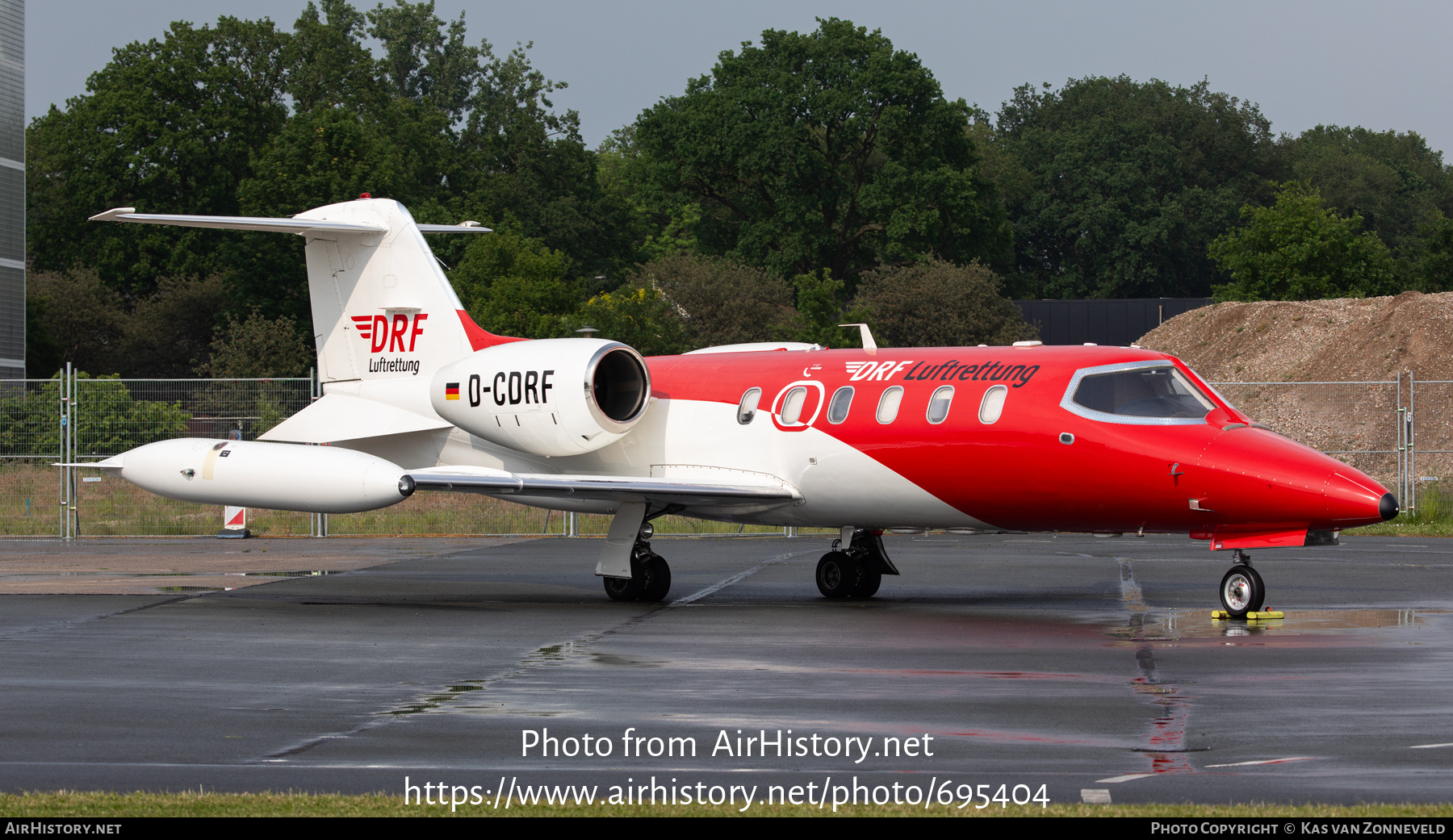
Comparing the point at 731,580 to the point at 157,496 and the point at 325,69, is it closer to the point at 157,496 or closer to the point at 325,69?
the point at 157,496

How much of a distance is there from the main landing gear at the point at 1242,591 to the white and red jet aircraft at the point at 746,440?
21 millimetres

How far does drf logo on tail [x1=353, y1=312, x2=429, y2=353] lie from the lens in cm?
2038

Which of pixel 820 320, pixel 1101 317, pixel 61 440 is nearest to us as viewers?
pixel 61 440

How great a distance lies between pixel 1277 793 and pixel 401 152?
3140 inches

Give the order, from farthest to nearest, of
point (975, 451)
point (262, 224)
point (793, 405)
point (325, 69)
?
point (325, 69) → point (262, 224) → point (793, 405) → point (975, 451)

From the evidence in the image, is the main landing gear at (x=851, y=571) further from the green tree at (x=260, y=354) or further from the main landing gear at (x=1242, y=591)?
the green tree at (x=260, y=354)

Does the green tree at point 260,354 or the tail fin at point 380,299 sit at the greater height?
the green tree at point 260,354

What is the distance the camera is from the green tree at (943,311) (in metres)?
61.8

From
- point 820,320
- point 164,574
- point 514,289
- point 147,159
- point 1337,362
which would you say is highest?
point 147,159

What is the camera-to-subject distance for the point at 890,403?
16.9 m

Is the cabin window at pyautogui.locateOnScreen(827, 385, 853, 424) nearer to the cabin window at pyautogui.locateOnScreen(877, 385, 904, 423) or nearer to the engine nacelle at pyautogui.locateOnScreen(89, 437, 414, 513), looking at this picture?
the cabin window at pyautogui.locateOnScreen(877, 385, 904, 423)

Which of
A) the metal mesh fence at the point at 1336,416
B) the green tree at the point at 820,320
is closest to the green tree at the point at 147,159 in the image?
the green tree at the point at 820,320

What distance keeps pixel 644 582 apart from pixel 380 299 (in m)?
5.82

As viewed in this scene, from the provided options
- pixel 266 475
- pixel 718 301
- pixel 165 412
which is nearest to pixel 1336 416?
pixel 718 301
